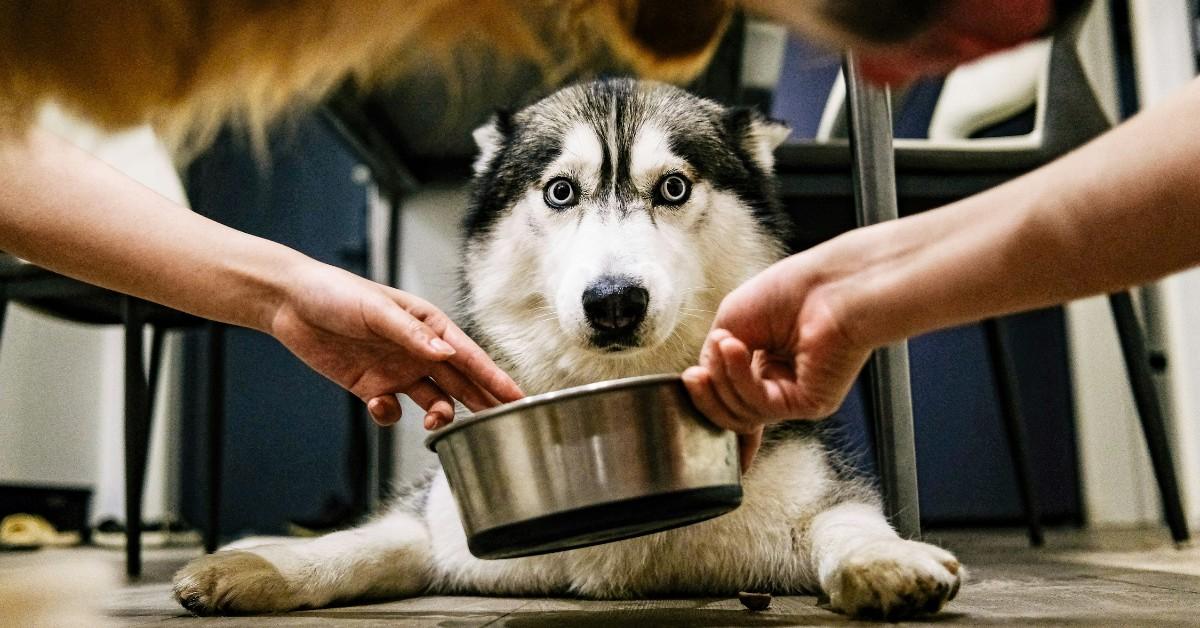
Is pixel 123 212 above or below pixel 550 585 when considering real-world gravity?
above

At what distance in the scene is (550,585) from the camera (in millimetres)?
1522

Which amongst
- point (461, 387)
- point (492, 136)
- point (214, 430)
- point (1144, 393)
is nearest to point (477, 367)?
point (461, 387)

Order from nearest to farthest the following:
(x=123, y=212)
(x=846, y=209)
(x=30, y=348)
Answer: (x=123, y=212)
(x=846, y=209)
(x=30, y=348)

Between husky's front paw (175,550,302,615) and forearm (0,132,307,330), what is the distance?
1.10ft

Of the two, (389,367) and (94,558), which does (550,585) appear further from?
(94,558)

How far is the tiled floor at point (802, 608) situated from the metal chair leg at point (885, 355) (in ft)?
0.62

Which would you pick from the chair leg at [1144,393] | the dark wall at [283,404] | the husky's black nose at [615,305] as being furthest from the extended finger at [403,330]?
the dark wall at [283,404]

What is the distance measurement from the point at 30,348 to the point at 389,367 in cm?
366

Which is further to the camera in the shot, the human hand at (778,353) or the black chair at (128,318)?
the black chair at (128,318)

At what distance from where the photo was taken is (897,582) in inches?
42.2

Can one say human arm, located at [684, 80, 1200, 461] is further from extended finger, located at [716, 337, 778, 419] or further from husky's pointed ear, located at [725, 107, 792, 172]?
husky's pointed ear, located at [725, 107, 792, 172]

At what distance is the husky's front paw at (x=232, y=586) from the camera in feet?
4.15

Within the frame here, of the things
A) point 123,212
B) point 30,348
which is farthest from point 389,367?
point 30,348

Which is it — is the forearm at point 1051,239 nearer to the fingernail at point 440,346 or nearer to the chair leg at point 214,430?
the fingernail at point 440,346
